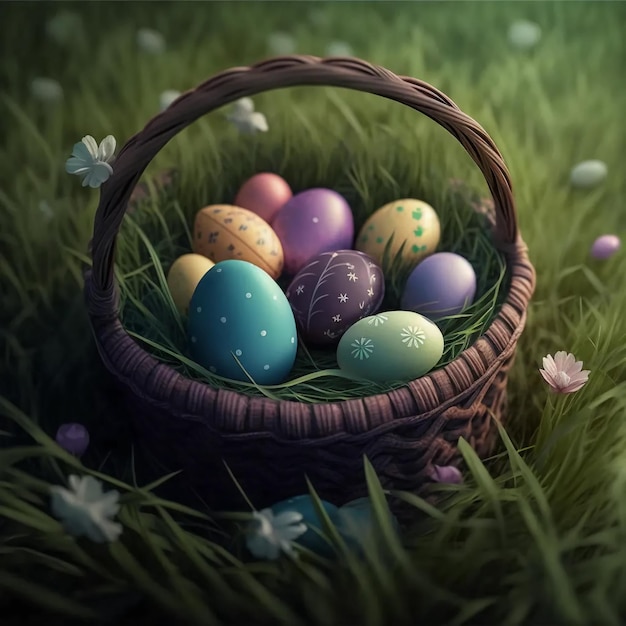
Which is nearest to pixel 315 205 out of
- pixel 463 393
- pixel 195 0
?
pixel 463 393

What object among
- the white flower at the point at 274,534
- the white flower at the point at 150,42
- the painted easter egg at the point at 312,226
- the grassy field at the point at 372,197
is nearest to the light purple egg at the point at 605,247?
the grassy field at the point at 372,197

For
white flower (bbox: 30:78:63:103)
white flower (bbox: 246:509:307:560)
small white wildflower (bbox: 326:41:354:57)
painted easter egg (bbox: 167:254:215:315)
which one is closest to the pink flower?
white flower (bbox: 246:509:307:560)

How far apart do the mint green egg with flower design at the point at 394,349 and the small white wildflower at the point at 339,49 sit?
948 mm

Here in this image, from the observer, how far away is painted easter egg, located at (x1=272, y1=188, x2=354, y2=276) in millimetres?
1123

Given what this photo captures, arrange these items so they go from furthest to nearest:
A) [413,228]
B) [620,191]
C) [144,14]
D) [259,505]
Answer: [144,14], [620,191], [413,228], [259,505]

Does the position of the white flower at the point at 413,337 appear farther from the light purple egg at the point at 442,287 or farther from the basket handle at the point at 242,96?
the basket handle at the point at 242,96

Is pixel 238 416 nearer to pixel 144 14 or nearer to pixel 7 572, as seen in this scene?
pixel 7 572

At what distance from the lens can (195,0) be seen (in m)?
1.92

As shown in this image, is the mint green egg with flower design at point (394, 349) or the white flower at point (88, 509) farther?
the mint green egg with flower design at point (394, 349)

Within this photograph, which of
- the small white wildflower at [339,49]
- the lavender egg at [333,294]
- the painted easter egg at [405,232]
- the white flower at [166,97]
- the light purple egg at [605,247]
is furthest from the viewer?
the small white wildflower at [339,49]

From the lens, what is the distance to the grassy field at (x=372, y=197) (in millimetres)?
786

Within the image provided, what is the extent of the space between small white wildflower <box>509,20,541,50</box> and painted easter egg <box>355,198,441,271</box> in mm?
829

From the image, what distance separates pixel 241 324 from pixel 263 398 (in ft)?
0.38

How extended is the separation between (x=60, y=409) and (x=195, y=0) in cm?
126
